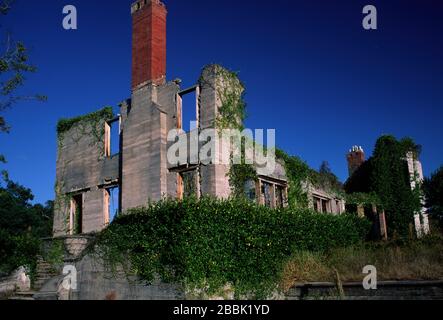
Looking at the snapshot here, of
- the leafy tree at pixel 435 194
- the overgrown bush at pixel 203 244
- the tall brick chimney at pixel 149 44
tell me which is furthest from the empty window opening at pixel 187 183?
the leafy tree at pixel 435 194

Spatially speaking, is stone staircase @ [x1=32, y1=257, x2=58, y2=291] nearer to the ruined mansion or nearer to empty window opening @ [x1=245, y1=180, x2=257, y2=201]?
the ruined mansion

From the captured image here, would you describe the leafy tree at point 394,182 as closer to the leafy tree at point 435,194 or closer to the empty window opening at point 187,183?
the leafy tree at point 435,194

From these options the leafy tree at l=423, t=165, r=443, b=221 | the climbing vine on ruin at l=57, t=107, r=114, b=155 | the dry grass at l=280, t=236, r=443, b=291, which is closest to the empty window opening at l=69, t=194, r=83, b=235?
the climbing vine on ruin at l=57, t=107, r=114, b=155

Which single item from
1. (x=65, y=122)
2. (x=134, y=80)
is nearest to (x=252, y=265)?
(x=134, y=80)

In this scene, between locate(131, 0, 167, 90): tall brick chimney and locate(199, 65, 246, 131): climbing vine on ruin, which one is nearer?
locate(199, 65, 246, 131): climbing vine on ruin

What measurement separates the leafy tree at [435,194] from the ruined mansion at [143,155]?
636 centimetres

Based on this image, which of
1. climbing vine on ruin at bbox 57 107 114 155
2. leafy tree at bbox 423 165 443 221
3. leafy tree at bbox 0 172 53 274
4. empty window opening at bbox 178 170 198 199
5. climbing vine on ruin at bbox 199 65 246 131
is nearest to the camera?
climbing vine on ruin at bbox 199 65 246 131

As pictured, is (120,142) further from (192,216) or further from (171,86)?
(192,216)

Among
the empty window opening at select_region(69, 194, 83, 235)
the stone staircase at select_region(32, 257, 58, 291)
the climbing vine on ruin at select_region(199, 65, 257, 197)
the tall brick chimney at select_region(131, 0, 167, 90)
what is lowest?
the stone staircase at select_region(32, 257, 58, 291)

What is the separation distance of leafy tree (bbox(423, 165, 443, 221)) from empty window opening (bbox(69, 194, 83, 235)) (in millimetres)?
18917

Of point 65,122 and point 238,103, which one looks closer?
point 238,103

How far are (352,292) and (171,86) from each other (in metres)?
11.1

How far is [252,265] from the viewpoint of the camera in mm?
11398

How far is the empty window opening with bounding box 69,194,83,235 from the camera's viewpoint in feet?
67.4
